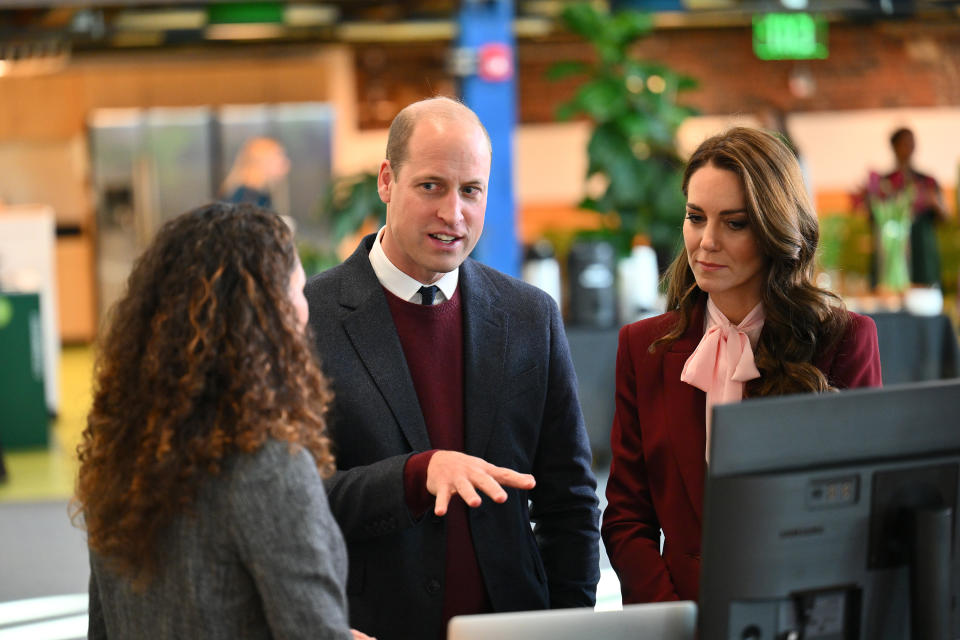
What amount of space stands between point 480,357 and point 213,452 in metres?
0.63

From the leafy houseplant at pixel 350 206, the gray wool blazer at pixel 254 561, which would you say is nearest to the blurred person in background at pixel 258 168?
the leafy houseplant at pixel 350 206

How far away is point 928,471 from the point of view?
1392mm

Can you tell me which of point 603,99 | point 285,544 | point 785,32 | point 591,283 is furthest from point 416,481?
point 785,32

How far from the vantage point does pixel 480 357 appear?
6.24ft

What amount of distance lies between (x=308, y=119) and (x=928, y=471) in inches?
419

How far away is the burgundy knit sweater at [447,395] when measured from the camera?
1.85 meters

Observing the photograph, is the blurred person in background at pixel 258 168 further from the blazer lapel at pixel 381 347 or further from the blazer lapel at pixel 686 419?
the blazer lapel at pixel 686 419

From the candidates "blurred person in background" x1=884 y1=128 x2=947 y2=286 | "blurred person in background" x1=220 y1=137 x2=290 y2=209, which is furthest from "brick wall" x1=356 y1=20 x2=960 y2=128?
"blurred person in background" x1=884 y1=128 x2=947 y2=286

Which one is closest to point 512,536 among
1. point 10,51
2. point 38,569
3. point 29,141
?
point 38,569

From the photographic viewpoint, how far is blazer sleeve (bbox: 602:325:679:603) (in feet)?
5.95

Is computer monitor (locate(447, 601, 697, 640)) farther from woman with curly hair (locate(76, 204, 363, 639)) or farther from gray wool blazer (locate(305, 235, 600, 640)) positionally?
gray wool blazer (locate(305, 235, 600, 640))

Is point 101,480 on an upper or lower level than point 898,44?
lower

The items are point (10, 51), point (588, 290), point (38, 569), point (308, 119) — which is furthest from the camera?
point (308, 119)

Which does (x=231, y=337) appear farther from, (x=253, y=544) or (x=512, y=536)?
(x=512, y=536)
